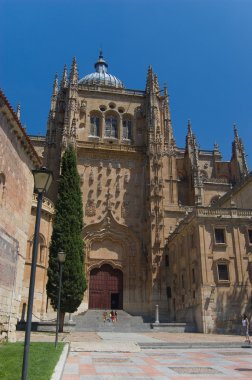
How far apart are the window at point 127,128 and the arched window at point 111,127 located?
985 millimetres

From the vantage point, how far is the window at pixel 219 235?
89.7ft

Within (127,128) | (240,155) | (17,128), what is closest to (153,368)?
(17,128)

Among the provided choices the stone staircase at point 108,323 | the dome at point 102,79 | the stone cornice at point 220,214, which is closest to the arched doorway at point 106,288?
the stone staircase at point 108,323

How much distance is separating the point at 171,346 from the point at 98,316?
16393 mm

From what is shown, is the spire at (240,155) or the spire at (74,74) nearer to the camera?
the spire at (74,74)

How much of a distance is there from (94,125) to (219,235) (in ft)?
68.2

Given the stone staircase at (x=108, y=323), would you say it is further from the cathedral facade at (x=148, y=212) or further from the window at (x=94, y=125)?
the window at (x=94, y=125)

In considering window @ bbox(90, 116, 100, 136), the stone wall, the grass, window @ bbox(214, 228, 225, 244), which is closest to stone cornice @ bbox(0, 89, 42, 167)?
the stone wall

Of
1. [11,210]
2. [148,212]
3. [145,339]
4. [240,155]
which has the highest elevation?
[240,155]

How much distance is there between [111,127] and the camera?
137 feet

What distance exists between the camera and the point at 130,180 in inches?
1500

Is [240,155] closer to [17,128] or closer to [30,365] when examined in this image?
[17,128]

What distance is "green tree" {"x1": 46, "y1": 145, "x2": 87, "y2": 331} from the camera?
22594mm

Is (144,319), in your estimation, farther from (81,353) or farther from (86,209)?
(81,353)
